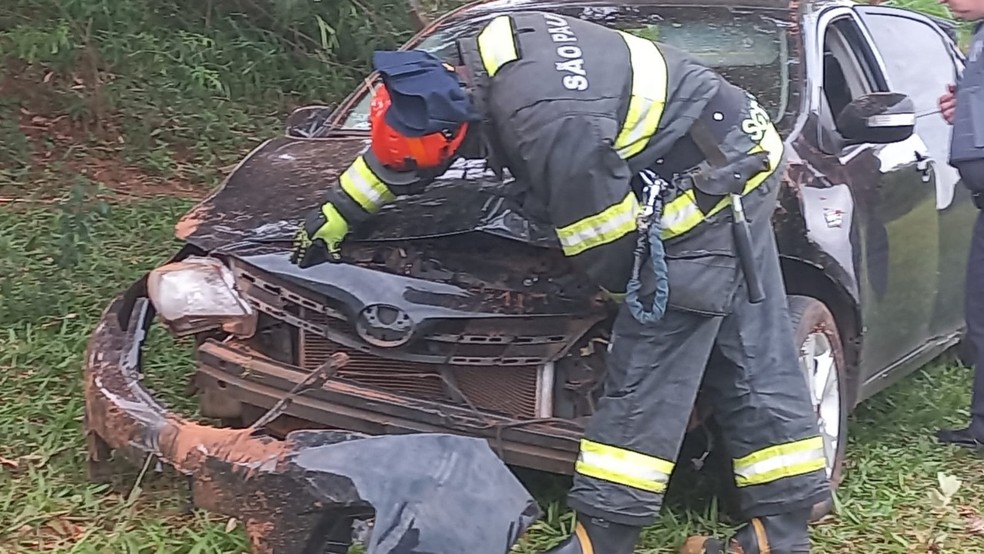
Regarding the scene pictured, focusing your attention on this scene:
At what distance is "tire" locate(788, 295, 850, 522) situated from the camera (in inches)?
140

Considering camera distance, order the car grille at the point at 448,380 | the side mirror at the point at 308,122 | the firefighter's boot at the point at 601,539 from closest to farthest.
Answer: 1. the firefighter's boot at the point at 601,539
2. the car grille at the point at 448,380
3. the side mirror at the point at 308,122

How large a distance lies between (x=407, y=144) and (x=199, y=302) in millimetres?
793

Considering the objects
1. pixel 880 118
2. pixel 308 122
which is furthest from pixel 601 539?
pixel 308 122

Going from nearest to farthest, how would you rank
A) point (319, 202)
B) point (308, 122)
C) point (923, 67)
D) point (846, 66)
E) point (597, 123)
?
point (597, 123) → point (319, 202) → point (846, 66) → point (308, 122) → point (923, 67)

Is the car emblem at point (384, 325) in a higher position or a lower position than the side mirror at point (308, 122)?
higher

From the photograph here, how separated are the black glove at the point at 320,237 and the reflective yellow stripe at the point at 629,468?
0.85m

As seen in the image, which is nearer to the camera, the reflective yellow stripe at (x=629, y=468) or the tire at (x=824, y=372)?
the reflective yellow stripe at (x=629, y=468)

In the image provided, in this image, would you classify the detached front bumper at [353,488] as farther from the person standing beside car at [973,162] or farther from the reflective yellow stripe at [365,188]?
the person standing beside car at [973,162]

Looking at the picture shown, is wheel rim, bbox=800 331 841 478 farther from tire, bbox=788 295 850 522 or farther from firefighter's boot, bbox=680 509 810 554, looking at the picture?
firefighter's boot, bbox=680 509 810 554

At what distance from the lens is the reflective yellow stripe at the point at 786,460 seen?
3.13 meters

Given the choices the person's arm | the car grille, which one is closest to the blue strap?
the car grille

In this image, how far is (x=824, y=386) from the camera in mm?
3750

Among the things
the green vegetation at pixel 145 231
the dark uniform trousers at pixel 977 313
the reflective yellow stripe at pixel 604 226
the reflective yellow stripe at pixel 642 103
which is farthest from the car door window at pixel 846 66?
the reflective yellow stripe at pixel 604 226

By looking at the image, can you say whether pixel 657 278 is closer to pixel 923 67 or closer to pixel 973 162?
pixel 973 162
